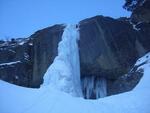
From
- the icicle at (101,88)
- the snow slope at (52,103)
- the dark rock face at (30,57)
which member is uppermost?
the dark rock face at (30,57)

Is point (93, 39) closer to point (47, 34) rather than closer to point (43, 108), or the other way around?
point (47, 34)

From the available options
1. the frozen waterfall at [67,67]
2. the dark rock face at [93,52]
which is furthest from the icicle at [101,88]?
the frozen waterfall at [67,67]

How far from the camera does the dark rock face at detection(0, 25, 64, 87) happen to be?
17.2m

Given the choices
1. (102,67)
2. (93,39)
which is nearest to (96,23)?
(93,39)

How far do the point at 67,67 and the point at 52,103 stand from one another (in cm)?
743

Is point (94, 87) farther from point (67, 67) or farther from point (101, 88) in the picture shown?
point (67, 67)

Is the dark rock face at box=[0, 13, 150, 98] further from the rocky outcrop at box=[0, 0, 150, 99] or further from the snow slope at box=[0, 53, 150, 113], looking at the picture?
the snow slope at box=[0, 53, 150, 113]

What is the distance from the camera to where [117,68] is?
16.7 m

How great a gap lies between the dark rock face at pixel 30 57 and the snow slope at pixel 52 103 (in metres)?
8.62

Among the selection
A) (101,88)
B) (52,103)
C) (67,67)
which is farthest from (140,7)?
(101,88)

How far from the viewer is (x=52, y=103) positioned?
764 centimetres

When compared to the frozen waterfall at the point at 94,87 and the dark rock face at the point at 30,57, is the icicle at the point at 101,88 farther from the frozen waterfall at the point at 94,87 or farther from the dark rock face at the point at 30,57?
the dark rock face at the point at 30,57

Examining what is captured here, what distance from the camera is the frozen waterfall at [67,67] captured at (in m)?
13.3

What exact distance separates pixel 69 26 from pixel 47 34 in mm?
1461
